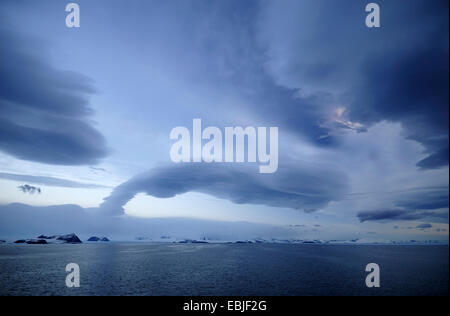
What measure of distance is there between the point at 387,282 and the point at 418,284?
21.2 ft

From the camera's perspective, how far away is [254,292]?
154ft
